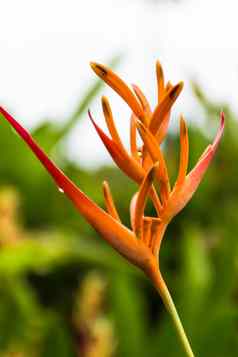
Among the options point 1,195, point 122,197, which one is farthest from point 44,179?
point 1,195

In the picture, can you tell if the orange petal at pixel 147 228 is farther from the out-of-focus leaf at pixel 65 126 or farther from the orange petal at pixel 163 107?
the out-of-focus leaf at pixel 65 126

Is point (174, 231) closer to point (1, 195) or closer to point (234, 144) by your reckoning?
point (234, 144)

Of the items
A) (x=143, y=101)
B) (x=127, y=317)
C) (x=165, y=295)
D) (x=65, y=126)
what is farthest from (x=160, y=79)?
(x=65, y=126)

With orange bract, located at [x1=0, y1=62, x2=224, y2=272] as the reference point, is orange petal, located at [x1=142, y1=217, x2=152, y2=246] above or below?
below

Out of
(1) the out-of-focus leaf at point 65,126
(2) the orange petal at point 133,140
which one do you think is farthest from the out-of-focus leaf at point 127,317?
(2) the orange petal at point 133,140

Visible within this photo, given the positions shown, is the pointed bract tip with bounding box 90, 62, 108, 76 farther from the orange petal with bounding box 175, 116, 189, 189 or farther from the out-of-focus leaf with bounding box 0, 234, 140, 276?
the out-of-focus leaf with bounding box 0, 234, 140, 276

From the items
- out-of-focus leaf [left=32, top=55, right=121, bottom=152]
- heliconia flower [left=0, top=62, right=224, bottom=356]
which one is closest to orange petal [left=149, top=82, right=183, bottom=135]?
heliconia flower [left=0, top=62, right=224, bottom=356]

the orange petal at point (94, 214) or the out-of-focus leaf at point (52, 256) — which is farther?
the out-of-focus leaf at point (52, 256)

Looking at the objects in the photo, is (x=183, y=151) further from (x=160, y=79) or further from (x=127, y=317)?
(x=127, y=317)
